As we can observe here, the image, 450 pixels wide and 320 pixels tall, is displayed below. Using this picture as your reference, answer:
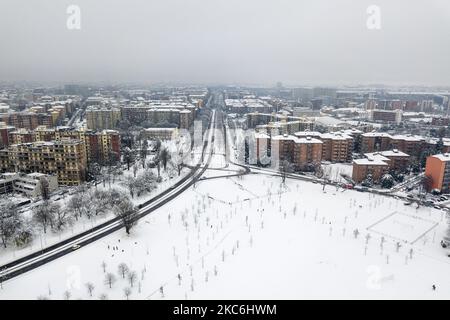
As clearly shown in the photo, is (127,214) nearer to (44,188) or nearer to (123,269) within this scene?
(123,269)

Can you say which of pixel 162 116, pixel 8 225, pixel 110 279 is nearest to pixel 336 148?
pixel 110 279

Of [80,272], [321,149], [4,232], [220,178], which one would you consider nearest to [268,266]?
[80,272]

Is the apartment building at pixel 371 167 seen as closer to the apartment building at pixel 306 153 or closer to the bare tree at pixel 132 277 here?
the apartment building at pixel 306 153

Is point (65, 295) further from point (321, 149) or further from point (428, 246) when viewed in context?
point (321, 149)

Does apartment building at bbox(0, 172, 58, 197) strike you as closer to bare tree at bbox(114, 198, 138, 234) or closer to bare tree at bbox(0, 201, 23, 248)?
bare tree at bbox(0, 201, 23, 248)
